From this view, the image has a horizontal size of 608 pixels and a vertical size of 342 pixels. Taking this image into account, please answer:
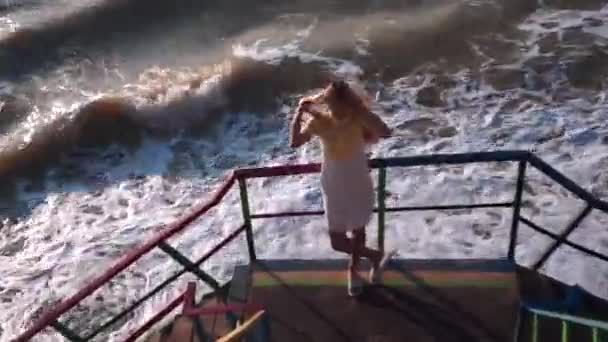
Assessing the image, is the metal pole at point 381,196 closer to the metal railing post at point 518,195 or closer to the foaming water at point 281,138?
the metal railing post at point 518,195

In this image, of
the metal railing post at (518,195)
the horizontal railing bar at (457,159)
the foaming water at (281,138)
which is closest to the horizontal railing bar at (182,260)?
the horizontal railing bar at (457,159)

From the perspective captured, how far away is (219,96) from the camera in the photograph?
1427cm

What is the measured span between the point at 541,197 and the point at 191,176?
4.85 meters

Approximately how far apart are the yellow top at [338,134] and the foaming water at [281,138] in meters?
4.83

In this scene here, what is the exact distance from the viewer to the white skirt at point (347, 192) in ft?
16.8

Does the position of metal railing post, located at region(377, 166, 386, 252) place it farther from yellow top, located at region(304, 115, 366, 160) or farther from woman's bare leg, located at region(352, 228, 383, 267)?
yellow top, located at region(304, 115, 366, 160)

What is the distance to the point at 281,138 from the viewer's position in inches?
498

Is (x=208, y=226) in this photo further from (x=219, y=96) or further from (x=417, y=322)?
(x=417, y=322)

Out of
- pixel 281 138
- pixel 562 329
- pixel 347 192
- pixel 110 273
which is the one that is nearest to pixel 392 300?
pixel 347 192

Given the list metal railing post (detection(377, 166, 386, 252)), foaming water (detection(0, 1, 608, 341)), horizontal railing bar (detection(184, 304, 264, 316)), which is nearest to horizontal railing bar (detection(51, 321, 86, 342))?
horizontal railing bar (detection(184, 304, 264, 316))

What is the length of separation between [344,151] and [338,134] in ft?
0.44

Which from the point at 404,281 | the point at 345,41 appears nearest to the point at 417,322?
the point at 404,281

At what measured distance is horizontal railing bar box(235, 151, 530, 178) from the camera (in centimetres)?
518

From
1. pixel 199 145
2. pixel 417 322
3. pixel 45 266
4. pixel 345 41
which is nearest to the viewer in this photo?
pixel 417 322
